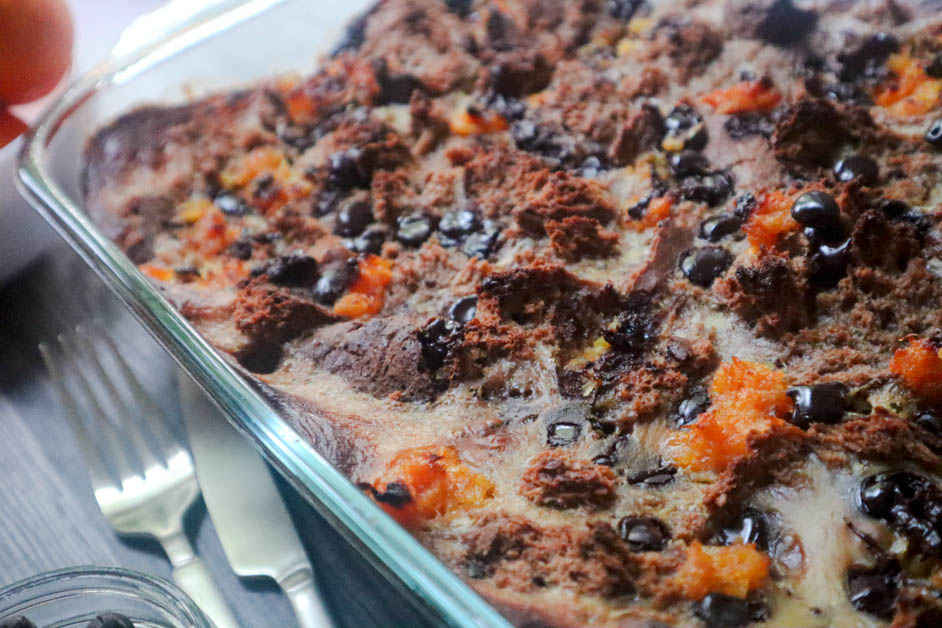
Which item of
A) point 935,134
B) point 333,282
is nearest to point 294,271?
point 333,282

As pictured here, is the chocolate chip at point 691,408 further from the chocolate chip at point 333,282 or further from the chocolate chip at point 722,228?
the chocolate chip at point 333,282

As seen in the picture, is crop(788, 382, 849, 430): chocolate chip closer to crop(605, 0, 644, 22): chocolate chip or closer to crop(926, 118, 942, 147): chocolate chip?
crop(926, 118, 942, 147): chocolate chip

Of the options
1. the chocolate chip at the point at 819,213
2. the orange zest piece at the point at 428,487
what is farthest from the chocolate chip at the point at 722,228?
the orange zest piece at the point at 428,487

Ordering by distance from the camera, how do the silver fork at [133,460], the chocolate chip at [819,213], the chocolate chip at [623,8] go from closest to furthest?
the chocolate chip at [819,213]
the silver fork at [133,460]
the chocolate chip at [623,8]

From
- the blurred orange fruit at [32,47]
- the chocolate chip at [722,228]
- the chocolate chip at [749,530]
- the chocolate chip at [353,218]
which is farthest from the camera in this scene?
the blurred orange fruit at [32,47]

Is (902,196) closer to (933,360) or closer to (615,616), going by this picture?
(933,360)

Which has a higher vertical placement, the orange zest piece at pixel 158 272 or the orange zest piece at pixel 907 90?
the orange zest piece at pixel 907 90

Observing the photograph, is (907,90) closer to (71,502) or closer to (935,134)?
(935,134)

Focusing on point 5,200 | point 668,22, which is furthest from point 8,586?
point 668,22
